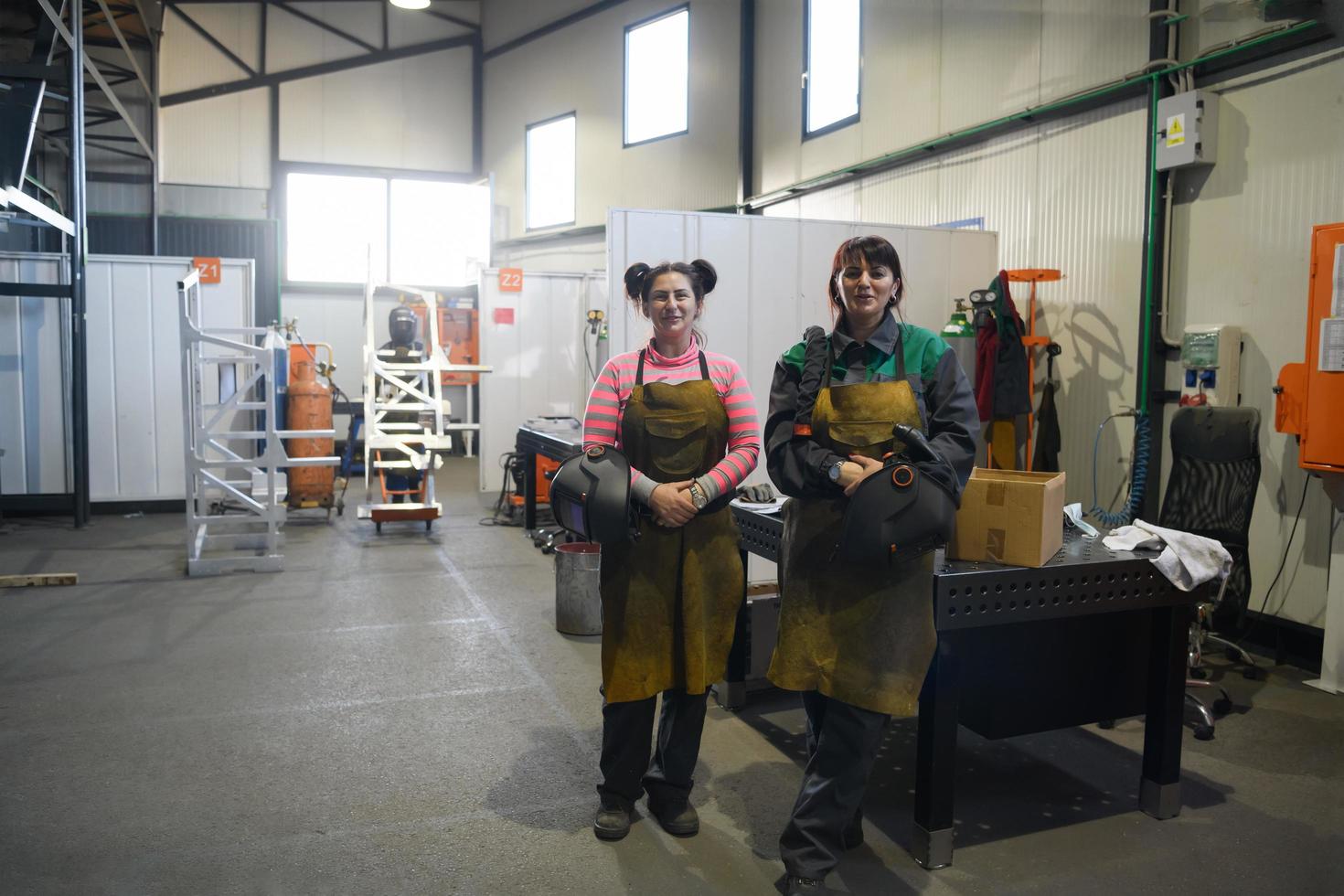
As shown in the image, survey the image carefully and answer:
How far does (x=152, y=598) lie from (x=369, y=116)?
9243 millimetres

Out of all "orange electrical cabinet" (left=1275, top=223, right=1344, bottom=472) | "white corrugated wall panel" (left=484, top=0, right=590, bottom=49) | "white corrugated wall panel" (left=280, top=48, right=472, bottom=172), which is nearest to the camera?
"orange electrical cabinet" (left=1275, top=223, right=1344, bottom=472)

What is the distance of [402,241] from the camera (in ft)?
42.7

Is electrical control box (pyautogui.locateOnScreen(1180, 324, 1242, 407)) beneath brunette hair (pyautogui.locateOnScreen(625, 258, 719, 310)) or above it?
beneath

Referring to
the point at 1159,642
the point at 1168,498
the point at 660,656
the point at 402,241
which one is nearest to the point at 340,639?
the point at 660,656

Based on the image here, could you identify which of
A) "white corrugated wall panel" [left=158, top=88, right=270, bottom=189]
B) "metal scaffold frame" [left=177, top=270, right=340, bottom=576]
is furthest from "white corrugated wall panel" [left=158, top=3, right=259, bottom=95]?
"metal scaffold frame" [left=177, top=270, right=340, bottom=576]

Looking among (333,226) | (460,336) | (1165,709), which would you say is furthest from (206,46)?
(1165,709)

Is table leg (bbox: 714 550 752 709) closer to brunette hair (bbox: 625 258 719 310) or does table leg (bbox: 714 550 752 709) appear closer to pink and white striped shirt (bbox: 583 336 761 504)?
pink and white striped shirt (bbox: 583 336 761 504)

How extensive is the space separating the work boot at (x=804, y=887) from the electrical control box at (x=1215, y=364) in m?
3.49

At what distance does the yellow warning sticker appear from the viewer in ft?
15.7

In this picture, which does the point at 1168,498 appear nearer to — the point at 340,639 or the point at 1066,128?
the point at 1066,128

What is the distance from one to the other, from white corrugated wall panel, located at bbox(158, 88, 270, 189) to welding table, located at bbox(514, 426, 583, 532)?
7.37 m

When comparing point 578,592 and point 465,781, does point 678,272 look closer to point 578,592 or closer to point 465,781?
point 465,781

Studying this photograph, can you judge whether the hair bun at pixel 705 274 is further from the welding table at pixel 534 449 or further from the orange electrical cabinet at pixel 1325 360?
the orange electrical cabinet at pixel 1325 360

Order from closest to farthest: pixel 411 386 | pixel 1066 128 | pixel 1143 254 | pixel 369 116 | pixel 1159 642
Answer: pixel 1159 642
pixel 1143 254
pixel 1066 128
pixel 411 386
pixel 369 116
